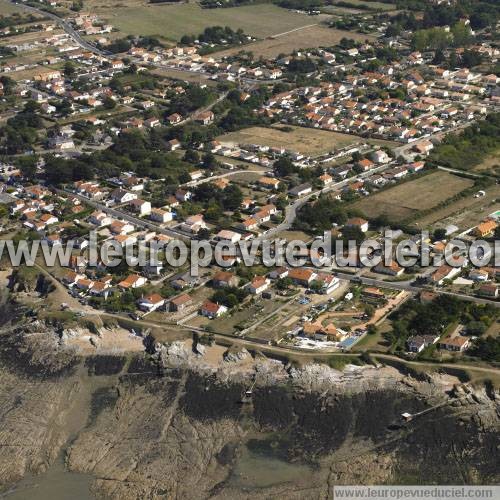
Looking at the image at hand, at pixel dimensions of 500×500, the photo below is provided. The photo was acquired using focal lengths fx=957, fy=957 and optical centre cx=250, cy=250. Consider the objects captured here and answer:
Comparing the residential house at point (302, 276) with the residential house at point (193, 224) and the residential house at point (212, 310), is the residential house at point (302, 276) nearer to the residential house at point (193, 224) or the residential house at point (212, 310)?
the residential house at point (212, 310)

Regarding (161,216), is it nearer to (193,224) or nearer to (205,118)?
(193,224)

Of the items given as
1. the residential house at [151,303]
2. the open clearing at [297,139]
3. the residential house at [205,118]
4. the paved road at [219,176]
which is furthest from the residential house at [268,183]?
the residential house at [151,303]

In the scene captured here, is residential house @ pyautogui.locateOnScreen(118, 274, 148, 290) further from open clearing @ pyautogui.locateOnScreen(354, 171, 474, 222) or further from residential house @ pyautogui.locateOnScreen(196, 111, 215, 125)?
residential house @ pyautogui.locateOnScreen(196, 111, 215, 125)

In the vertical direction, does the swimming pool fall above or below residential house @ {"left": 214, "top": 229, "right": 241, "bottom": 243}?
above

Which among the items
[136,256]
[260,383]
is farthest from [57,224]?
[260,383]

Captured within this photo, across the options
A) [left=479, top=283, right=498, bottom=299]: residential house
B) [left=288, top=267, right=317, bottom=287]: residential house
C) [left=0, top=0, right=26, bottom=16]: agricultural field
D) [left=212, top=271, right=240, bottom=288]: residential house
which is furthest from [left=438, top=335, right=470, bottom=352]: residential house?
[left=0, top=0, right=26, bottom=16]: agricultural field

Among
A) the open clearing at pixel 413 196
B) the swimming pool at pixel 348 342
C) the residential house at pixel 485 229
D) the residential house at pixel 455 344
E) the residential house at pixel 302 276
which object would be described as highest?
the residential house at pixel 455 344
